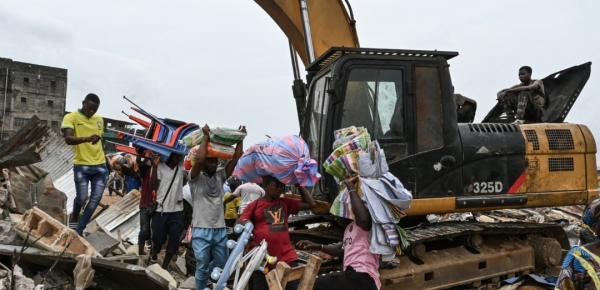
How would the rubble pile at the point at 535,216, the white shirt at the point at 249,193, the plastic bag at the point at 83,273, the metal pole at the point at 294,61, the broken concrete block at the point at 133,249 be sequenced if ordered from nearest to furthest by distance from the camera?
1. the plastic bag at the point at 83,273
2. the broken concrete block at the point at 133,249
3. the white shirt at the point at 249,193
4. the metal pole at the point at 294,61
5. the rubble pile at the point at 535,216

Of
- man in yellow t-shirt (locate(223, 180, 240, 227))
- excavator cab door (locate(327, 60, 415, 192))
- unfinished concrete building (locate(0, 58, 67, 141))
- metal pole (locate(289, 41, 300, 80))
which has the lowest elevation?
man in yellow t-shirt (locate(223, 180, 240, 227))

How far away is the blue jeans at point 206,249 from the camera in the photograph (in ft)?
15.1

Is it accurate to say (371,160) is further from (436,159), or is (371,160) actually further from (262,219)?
(436,159)

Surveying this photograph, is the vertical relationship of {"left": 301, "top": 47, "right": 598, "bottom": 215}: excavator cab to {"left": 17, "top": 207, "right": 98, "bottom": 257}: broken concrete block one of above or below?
above

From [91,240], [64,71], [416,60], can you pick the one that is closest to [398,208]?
[416,60]

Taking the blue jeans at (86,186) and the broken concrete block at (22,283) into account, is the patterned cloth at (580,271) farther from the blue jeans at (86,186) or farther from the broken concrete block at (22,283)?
the blue jeans at (86,186)

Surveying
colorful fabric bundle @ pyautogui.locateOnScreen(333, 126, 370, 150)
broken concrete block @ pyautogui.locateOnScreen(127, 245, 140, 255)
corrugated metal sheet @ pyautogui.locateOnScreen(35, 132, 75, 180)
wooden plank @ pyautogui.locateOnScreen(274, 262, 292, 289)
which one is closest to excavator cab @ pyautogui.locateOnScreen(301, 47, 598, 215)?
colorful fabric bundle @ pyautogui.locateOnScreen(333, 126, 370, 150)

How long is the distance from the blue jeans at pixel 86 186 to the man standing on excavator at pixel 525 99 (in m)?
4.90

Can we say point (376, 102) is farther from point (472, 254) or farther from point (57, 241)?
point (57, 241)

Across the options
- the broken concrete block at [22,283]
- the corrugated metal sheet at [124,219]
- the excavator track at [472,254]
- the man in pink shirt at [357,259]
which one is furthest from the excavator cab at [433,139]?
the corrugated metal sheet at [124,219]

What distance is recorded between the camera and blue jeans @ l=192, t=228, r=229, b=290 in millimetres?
4590

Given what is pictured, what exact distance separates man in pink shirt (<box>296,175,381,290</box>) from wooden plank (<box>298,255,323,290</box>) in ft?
1.55

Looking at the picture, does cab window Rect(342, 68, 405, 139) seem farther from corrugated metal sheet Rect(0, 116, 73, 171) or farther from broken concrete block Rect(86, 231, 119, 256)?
corrugated metal sheet Rect(0, 116, 73, 171)

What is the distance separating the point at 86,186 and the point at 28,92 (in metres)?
32.8
